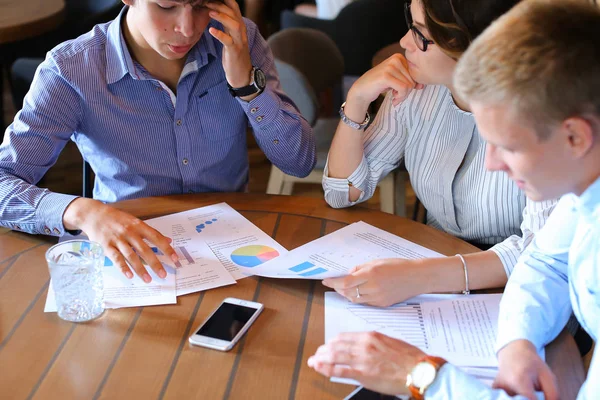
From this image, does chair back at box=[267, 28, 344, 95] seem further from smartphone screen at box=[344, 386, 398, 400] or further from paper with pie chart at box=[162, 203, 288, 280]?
smartphone screen at box=[344, 386, 398, 400]

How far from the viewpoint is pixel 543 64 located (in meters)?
0.89

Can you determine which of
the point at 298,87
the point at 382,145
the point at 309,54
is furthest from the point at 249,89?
the point at 309,54

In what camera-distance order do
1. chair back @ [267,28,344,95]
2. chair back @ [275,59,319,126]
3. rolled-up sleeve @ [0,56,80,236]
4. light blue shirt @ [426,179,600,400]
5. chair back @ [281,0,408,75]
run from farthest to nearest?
chair back @ [281,0,408,75] < chair back @ [267,28,344,95] < chair back @ [275,59,319,126] < rolled-up sleeve @ [0,56,80,236] < light blue shirt @ [426,179,600,400]

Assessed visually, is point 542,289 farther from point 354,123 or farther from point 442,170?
point 354,123

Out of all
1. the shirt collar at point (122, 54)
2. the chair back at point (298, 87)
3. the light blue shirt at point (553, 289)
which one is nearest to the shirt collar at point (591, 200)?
the light blue shirt at point (553, 289)

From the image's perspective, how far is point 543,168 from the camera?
961mm

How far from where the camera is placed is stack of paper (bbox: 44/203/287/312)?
130cm

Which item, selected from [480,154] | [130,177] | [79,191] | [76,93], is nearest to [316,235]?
[480,154]

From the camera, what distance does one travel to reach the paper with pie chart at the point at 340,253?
4.43 ft

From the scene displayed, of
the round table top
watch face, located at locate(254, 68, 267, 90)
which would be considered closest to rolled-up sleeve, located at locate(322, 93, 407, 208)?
watch face, located at locate(254, 68, 267, 90)

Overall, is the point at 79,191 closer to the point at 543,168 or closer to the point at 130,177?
the point at 130,177

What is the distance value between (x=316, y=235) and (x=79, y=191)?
233cm

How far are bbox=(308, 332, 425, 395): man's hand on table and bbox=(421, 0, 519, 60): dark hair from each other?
2.38 ft

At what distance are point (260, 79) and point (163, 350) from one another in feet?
2.79
